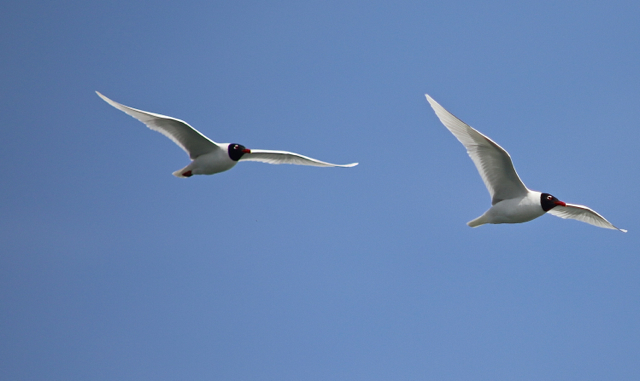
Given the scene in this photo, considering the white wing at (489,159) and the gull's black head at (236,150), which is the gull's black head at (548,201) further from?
the gull's black head at (236,150)

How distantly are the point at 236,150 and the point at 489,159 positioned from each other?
23.7 feet

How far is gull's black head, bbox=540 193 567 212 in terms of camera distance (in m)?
19.8

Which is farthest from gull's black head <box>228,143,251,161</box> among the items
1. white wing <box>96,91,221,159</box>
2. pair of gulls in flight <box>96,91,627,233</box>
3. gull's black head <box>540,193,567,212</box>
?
gull's black head <box>540,193,567,212</box>

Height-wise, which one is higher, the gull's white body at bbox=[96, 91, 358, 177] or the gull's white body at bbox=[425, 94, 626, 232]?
the gull's white body at bbox=[96, 91, 358, 177]

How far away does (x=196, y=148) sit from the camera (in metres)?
21.7

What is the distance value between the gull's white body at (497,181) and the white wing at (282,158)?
5029mm

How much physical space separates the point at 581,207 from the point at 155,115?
466 inches

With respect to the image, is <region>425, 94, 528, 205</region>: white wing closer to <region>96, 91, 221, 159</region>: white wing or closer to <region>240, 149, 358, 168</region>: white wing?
<region>240, 149, 358, 168</region>: white wing

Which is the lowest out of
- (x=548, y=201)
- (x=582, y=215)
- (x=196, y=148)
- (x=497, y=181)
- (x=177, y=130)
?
(x=582, y=215)

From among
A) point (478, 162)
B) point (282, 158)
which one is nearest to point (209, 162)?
point (282, 158)

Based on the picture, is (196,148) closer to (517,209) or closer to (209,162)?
(209,162)

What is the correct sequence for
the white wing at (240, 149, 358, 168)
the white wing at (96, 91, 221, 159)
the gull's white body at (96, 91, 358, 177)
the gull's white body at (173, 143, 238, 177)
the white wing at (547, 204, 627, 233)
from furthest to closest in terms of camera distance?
the white wing at (240, 149, 358, 168)
the gull's white body at (173, 143, 238, 177)
the white wing at (547, 204, 627, 233)
the gull's white body at (96, 91, 358, 177)
the white wing at (96, 91, 221, 159)

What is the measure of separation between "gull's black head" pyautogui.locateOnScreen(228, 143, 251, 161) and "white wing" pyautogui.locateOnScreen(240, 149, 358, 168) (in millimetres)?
657

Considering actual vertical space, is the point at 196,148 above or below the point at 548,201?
above
